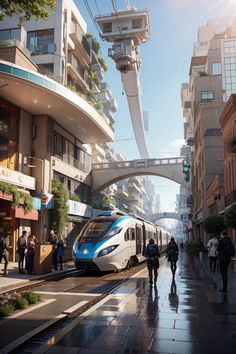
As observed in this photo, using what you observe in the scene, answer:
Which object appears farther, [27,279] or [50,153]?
[50,153]

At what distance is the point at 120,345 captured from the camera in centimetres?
606

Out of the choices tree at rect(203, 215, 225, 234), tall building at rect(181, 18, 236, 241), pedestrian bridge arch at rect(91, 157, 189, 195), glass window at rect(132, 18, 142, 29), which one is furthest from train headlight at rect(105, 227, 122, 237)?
glass window at rect(132, 18, 142, 29)

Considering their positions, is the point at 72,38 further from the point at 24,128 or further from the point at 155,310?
the point at 155,310

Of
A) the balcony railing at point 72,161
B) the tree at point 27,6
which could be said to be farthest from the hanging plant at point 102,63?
the tree at point 27,6

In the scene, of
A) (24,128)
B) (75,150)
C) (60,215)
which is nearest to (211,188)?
(75,150)

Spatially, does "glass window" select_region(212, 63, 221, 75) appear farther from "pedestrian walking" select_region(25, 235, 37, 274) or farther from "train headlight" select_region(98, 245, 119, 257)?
"pedestrian walking" select_region(25, 235, 37, 274)

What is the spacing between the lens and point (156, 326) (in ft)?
24.1

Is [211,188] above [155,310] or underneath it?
above

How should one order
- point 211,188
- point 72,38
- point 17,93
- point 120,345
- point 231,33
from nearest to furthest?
point 120,345 < point 17,93 < point 211,188 < point 72,38 < point 231,33

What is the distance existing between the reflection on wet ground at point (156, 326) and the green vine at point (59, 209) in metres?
19.6

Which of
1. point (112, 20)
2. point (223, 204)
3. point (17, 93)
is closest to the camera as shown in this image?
point (17, 93)

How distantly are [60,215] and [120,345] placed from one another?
25.3 metres

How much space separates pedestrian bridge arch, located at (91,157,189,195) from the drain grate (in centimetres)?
3911

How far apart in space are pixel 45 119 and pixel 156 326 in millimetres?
26034
